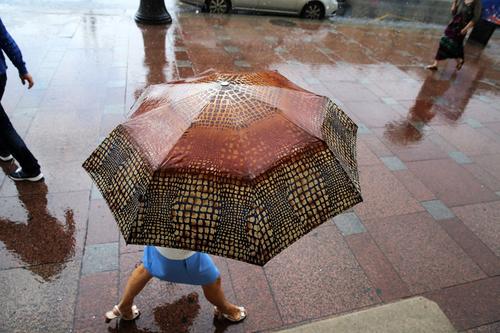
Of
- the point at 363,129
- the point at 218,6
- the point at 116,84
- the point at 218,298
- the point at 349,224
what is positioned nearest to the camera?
the point at 218,298

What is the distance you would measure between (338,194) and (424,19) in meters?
14.4

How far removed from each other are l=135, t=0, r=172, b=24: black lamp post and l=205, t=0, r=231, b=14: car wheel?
76.8 inches

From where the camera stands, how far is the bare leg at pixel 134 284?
2334 millimetres

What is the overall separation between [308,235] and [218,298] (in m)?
1.35

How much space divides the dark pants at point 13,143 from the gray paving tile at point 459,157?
5151 mm

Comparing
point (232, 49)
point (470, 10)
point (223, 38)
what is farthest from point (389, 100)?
point (223, 38)

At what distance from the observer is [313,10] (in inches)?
448

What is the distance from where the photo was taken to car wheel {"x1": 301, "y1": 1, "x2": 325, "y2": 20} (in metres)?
11.3

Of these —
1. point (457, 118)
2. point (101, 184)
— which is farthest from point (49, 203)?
point (457, 118)

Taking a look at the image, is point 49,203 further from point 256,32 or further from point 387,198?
point 256,32

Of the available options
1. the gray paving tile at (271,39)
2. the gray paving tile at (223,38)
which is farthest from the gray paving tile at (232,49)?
the gray paving tile at (271,39)

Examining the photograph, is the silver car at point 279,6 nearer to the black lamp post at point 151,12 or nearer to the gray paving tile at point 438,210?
the black lamp post at point 151,12

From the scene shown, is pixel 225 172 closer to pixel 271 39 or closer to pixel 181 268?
pixel 181 268

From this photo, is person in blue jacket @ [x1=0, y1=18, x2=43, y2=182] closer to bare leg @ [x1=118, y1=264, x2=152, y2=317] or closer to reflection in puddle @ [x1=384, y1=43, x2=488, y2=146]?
bare leg @ [x1=118, y1=264, x2=152, y2=317]
